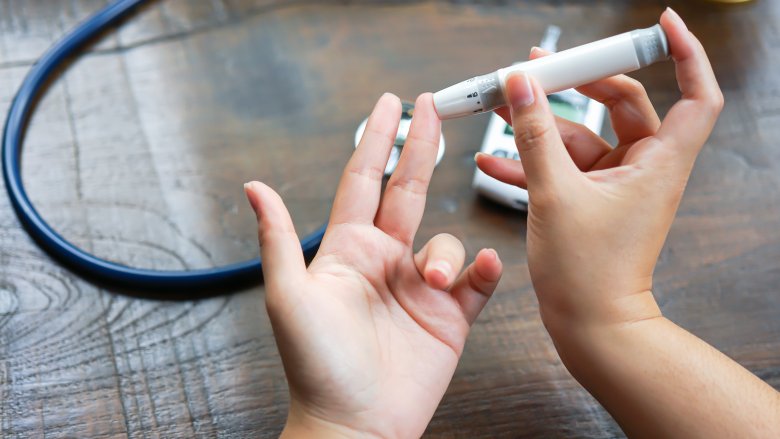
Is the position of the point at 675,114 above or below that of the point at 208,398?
above

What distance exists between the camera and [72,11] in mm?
872

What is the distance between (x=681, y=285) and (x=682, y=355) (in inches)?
6.4

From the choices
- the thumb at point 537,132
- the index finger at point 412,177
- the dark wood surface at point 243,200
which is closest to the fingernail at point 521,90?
Result: the thumb at point 537,132

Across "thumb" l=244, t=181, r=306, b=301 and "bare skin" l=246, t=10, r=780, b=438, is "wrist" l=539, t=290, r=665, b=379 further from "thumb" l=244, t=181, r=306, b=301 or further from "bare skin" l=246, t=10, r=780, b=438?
"thumb" l=244, t=181, r=306, b=301

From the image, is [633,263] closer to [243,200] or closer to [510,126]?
[510,126]

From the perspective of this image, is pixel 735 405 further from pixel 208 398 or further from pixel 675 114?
pixel 208 398

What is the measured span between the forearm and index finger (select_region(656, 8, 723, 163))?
145mm

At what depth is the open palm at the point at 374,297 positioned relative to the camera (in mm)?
542

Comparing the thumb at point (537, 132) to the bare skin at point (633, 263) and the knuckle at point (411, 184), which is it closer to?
the bare skin at point (633, 263)

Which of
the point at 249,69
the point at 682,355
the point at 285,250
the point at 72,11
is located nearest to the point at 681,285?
the point at 682,355

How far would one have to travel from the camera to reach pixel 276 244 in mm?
551

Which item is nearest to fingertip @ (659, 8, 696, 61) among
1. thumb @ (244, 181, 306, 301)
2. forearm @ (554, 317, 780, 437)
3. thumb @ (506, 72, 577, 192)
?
thumb @ (506, 72, 577, 192)

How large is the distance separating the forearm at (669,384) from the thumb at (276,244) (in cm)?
23

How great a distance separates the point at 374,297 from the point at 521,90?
0.65 feet
